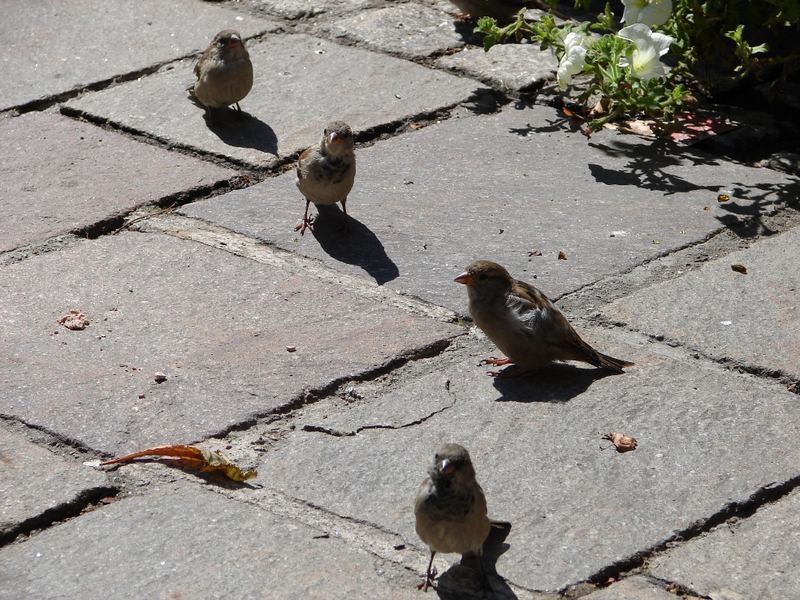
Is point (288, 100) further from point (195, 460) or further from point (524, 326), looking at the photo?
point (195, 460)

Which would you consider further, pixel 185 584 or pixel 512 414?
pixel 512 414

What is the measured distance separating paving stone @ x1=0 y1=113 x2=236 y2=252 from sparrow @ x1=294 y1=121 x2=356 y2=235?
42cm

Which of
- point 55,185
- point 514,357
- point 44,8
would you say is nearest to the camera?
point 514,357

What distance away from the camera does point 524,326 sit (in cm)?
360

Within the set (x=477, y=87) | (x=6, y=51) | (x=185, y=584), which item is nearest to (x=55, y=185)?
(x=6, y=51)

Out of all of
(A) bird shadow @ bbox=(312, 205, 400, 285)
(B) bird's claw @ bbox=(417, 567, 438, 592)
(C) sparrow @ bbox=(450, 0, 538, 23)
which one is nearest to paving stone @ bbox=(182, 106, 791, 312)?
(A) bird shadow @ bbox=(312, 205, 400, 285)

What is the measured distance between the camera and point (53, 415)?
130 inches

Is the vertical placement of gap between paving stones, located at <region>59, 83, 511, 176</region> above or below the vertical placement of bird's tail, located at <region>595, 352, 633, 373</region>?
above

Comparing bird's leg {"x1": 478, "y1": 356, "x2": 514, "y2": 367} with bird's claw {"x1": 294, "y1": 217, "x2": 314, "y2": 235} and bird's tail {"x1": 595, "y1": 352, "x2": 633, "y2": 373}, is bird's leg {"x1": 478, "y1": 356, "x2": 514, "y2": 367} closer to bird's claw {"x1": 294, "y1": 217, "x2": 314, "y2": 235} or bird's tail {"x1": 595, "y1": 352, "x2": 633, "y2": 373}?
bird's tail {"x1": 595, "y1": 352, "x2": 633, "y2": 373}

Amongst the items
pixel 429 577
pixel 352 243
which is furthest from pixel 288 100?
pixel 429 577

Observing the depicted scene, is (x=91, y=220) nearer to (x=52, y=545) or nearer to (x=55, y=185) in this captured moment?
(x=55, y=185)

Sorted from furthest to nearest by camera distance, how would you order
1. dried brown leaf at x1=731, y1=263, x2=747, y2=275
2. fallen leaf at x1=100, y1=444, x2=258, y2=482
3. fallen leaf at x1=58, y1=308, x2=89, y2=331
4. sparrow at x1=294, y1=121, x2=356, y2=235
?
sparrow at x1=294, y1=121, x2=356, y2=235
dried brown leaf at x1=731, y1=263, x2=747, y2=275
fallen leaf at x1=58, y1=308, x2=89, y2=331
fallen leaf at x1=100, y1=444, x2=258, y2=482

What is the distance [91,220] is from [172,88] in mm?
1366

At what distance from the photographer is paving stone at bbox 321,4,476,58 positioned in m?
5.98
